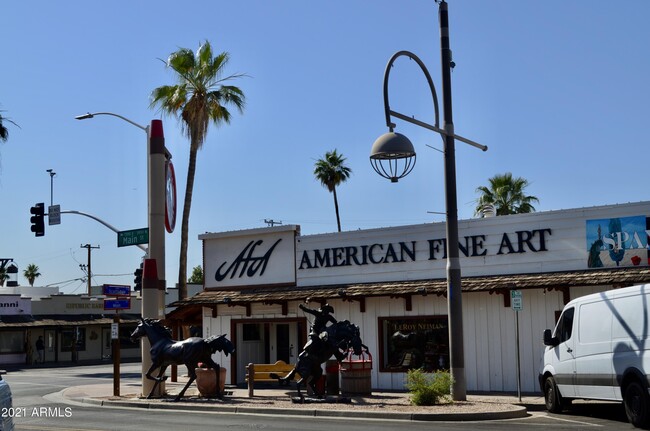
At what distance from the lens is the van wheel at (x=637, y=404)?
13.8 metres

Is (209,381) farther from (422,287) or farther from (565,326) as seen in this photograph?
(565,326)

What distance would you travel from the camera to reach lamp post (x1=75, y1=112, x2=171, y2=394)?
23.9m

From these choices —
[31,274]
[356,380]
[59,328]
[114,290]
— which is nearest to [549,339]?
[356,380]

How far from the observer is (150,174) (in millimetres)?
24656

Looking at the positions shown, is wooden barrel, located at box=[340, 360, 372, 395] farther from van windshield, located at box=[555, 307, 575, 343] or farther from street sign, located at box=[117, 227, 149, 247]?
street sign, located at box=[117, 227, 149, 247]

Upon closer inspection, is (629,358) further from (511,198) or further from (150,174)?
(511,198)

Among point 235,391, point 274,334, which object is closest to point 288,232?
point 274,334

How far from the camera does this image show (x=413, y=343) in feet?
80.2

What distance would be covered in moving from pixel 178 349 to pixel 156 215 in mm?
4375

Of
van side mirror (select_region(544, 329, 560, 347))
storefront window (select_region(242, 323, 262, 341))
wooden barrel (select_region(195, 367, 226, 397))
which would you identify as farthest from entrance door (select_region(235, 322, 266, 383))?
van side mirror (select_region(544, 329, 560, 347))

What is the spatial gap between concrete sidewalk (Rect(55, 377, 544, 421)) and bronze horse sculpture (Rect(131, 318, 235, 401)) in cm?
82

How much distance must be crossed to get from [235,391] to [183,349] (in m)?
3.51

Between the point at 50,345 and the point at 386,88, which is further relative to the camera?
the point at 50,345

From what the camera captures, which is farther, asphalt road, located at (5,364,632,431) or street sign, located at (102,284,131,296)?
street sign, located at (102,284,131,296)
